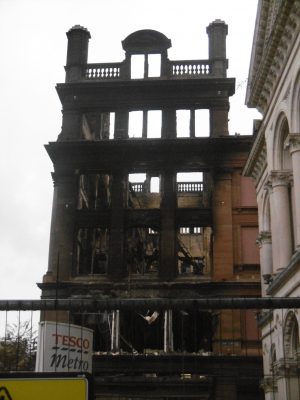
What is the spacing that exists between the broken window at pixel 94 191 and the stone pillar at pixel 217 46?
34.5 feet

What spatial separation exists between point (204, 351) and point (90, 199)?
42.2ft

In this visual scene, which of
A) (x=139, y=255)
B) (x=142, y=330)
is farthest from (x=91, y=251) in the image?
(x=142, y=330)

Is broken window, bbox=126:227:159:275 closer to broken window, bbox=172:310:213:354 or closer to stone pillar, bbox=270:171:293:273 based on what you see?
broken window, bbox=172:310:213:354

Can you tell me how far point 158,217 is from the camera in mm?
37312

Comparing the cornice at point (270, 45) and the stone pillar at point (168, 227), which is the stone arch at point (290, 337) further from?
the stone pillar at point (168, 227)

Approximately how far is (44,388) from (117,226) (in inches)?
1323

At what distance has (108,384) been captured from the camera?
31.2m

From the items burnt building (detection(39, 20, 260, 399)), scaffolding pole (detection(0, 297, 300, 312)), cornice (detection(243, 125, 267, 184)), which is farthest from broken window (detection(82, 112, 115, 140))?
scaffolding pole (detection(0, 297, 300, 312))

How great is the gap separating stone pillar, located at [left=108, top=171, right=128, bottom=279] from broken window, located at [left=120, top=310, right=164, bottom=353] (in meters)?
2.74

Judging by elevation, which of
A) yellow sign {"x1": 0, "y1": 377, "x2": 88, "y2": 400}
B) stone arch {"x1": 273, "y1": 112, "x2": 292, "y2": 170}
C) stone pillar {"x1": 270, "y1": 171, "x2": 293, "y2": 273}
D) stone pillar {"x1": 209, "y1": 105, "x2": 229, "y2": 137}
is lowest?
yellow sign {"x1": 0, "y1": 377, "x2": 88, "y2": 400}

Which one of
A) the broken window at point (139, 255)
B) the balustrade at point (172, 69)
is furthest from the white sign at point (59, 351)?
the balustrade at point (172, 69)

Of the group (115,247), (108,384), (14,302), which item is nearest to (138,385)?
(108,384)

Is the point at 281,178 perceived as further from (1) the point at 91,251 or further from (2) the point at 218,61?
(1) the point at 91,251

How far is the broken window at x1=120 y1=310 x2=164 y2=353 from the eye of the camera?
119 feet
